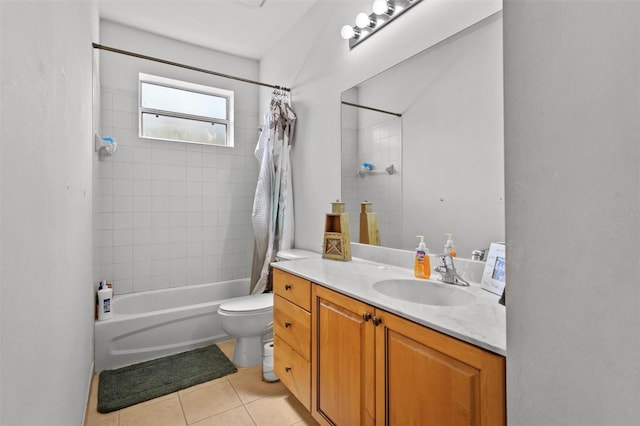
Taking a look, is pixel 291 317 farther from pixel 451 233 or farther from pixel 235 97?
pixel 235 97

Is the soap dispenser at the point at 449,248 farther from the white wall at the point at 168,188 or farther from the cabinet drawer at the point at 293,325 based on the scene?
the white wall at the point at 168,188

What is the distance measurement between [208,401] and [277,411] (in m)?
0.43

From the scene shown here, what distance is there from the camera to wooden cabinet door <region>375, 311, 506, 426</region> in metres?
0.77

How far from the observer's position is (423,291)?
4.54 ft

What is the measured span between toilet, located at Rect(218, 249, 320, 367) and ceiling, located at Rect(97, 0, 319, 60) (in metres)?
1.92

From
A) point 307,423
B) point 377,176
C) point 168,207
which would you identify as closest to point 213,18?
point 168,207

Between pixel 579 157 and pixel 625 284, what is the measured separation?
0.57 ft

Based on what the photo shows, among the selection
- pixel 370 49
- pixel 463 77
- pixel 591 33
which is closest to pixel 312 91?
pixel 370 49

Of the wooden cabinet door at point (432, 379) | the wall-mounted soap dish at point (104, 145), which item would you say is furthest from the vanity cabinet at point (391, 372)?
the wall-mounted soap dish at point (104, 145)

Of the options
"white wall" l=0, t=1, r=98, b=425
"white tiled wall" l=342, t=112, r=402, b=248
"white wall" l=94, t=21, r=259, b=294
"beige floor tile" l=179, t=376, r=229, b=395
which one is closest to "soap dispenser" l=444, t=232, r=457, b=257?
"white tiled wall" l=342, t=112, r=402, b=248

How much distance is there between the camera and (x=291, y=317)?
164cm

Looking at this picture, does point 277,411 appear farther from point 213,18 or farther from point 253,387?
point 213,18

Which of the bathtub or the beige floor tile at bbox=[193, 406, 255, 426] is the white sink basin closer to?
the beige floor tile at bbox=[193, 406, 255, 426]

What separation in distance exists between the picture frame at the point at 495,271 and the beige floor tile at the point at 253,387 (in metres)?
1.38
